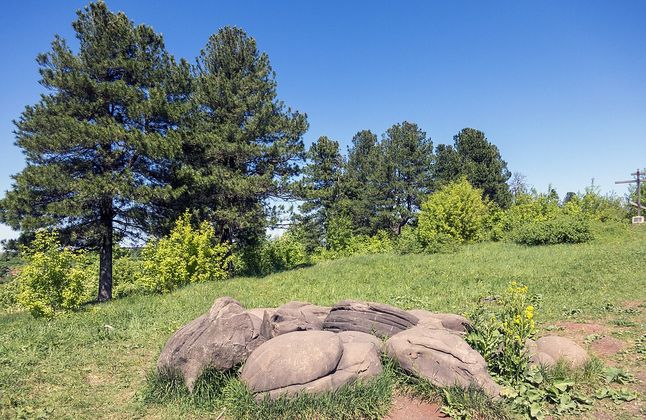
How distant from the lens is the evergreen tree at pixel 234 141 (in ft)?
63.1

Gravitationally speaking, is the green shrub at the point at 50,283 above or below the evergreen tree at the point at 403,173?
below

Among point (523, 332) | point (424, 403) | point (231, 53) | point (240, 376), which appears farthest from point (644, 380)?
point (231, 53)

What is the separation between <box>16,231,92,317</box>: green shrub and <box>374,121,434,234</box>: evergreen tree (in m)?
31.1

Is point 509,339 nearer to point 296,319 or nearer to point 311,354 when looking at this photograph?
point 311,354

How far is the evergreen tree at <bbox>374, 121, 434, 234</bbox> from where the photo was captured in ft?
129

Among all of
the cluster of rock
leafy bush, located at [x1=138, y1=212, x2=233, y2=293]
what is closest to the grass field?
the cluster of rock

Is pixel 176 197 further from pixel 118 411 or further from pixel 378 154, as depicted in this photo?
pixel 378 154

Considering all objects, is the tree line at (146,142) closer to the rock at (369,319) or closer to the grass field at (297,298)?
the grass field at (297,298)

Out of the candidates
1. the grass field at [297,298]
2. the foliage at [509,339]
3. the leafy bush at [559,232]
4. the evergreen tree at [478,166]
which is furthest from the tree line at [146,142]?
the evergreen tree at [478,166]

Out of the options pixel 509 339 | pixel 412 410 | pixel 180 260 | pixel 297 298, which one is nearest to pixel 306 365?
pixel 412 410

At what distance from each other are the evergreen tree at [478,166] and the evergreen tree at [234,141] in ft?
79.1

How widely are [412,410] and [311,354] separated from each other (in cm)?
151

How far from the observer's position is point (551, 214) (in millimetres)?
30297

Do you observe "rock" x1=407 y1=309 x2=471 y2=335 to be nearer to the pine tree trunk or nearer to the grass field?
the grass field
